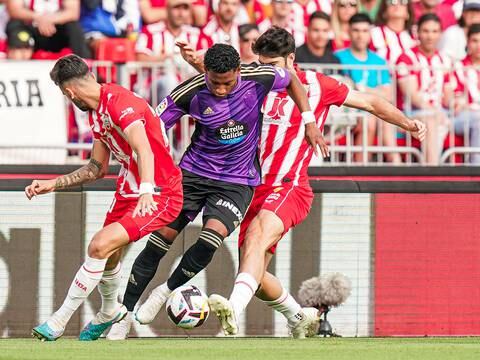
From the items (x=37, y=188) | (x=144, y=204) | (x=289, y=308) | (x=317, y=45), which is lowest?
(x=289, y=308)

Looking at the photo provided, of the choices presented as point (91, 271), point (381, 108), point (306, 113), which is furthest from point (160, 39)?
point (91, 271)

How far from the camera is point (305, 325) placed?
11266 millimetres

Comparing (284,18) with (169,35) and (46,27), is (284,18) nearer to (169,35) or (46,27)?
(169,35)

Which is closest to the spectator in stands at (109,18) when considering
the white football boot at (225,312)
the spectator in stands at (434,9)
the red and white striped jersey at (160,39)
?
the red and white striped jersey at (160,39)

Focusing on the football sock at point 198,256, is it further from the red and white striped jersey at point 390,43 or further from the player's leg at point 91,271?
the red and white striped jersey at point 390,43

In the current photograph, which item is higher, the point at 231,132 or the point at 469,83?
the point at 469,83

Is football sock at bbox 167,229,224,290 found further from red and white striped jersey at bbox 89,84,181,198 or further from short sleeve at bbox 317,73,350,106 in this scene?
short sleeve at bbox 317,73,350,106

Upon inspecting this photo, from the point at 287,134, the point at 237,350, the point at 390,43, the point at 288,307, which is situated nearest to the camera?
the point at 237,350

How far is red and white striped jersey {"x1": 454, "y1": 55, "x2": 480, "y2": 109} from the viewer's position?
13.4 metres

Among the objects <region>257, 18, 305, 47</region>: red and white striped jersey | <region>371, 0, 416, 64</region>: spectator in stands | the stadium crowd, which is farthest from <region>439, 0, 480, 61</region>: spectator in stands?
<region>257, 18, 305, 47</region>: red and white striped jersey

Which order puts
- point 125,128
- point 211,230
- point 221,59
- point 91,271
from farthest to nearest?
point 211,230 → point 221,59 → point 91,271 → point 125,128

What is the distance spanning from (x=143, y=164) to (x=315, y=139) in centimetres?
147

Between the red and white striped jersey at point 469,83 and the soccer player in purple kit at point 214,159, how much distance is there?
3423mm

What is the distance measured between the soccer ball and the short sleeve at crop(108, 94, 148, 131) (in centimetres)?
134
